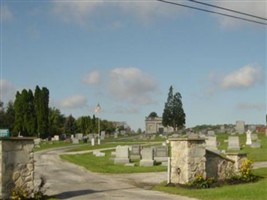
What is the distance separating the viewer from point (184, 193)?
15.9 meters

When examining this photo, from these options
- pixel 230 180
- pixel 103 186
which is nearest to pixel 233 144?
pixel 230 180

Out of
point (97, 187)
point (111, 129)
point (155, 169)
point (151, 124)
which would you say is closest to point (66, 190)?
point (97, 187)

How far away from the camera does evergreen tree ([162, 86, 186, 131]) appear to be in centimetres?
10338

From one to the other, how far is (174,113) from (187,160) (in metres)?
86.0

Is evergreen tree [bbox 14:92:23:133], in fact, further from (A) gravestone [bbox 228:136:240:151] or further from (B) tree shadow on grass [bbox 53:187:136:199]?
(B) tree shadow on grass [bbox 53:187:136:199]

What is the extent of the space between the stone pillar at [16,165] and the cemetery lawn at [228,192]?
4.83m

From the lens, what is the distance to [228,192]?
15.3 m

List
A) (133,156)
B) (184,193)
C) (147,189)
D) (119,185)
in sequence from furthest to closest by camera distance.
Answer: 1. (133,156)
2. (119,185)
3. (147,189)
4. (184,193)

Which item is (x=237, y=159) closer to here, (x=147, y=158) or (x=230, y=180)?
(x=230, y=180)

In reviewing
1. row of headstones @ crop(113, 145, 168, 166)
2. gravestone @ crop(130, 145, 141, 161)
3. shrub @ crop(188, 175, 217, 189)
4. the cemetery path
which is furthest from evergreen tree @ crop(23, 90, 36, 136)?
shrub @ crop(188, 175, 217, 189)

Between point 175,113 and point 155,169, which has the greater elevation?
point 175,113

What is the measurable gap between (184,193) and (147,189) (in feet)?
5.88

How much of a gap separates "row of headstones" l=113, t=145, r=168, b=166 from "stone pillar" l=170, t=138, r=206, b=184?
9.47 metres

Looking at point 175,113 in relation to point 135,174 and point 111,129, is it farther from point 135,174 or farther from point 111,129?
point 135,174
